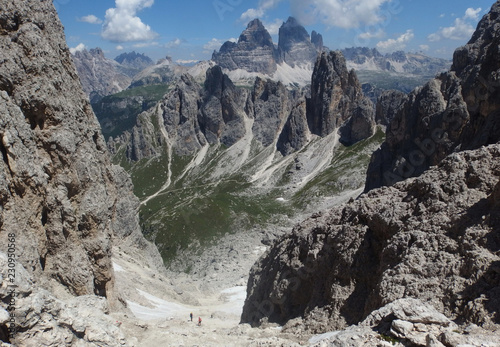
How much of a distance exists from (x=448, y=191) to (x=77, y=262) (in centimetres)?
2675

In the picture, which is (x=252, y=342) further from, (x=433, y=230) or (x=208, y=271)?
(x=208, y=271)

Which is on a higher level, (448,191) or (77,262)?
(448,191)

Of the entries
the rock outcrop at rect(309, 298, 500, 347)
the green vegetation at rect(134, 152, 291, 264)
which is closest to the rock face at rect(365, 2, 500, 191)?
the green vegetation at rect(134, 152, 291, 264)

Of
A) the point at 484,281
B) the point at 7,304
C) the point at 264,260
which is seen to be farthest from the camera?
the point at 264,260

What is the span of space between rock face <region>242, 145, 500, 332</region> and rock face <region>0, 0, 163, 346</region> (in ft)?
44.2

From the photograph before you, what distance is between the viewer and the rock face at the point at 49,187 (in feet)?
50.8

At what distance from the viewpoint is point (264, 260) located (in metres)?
40.6

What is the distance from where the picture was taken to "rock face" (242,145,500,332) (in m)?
14.9

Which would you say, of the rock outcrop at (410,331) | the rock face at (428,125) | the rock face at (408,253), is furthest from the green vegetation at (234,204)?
the rock outcrop at (410,331)

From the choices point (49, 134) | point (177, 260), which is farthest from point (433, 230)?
point (177, 260)

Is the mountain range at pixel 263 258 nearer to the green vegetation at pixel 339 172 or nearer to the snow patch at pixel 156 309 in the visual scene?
the snow patch at pixel 156 309

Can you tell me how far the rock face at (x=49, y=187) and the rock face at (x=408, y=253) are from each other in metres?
13.5

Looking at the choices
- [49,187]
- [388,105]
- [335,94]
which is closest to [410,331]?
[49,187]

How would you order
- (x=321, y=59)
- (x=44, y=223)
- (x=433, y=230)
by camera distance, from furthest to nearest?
(x=321, y=59)
(x=44, y=223)
(x=433, y=230)
